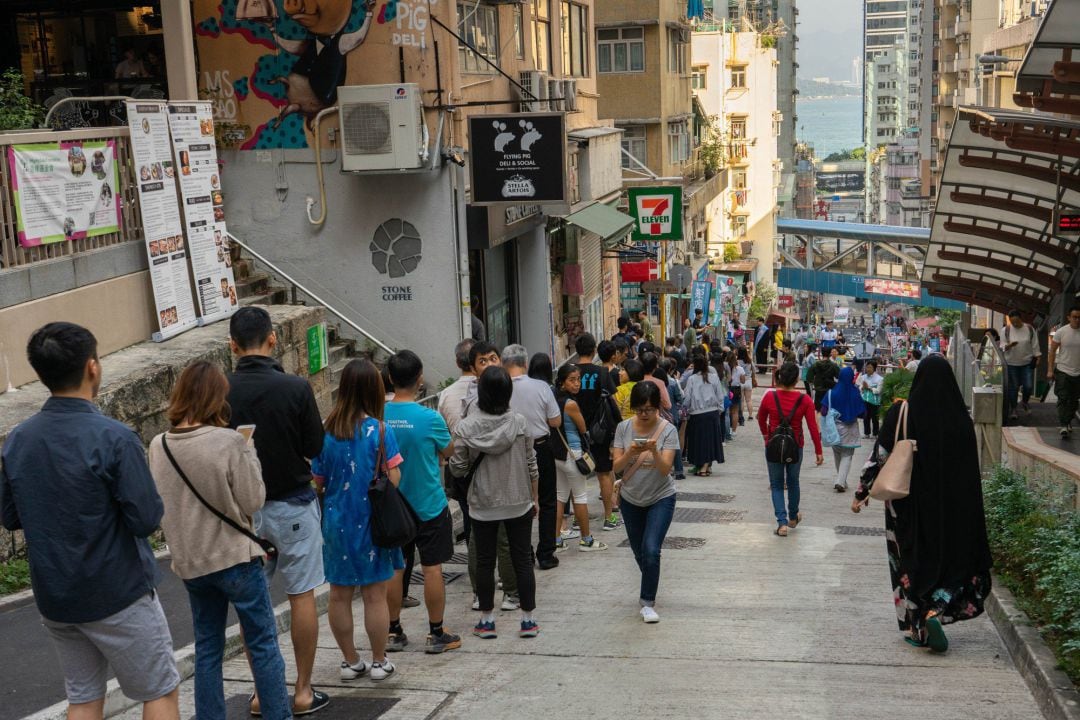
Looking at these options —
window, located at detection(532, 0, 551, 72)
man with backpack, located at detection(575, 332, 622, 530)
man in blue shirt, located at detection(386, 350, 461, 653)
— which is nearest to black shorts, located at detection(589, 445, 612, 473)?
man with backpack, located at detection(575, 332, 622, 530)

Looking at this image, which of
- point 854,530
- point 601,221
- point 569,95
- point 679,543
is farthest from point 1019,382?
point 569,95

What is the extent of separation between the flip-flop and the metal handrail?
31.9 feet

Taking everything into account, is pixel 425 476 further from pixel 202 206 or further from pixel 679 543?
pixel 202 206

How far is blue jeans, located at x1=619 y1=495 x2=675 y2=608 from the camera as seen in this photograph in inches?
310

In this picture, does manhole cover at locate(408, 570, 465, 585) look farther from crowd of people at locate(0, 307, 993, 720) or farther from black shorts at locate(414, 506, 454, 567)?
black shorts at locate(414, 506, 454, 567)

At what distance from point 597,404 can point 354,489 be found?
4819mm

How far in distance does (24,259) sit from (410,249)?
21.9 ft

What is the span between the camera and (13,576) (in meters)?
7.96

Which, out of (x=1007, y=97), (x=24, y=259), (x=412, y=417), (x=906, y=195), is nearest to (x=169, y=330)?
(x=24, y=259)

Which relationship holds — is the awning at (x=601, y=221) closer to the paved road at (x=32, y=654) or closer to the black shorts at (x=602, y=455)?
the black shorts at (x=602, y=455)

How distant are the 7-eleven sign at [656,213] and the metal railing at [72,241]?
15346mm

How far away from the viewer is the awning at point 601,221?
21094 mm

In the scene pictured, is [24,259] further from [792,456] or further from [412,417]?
[792,456]

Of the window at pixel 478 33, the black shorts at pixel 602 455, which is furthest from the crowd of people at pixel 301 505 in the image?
the window at pixel 478 33
